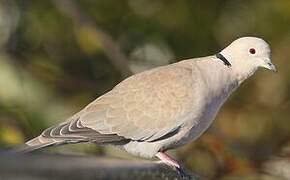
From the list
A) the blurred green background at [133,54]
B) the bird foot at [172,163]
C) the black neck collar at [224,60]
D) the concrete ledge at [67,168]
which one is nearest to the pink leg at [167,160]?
the bird foot at [172,163]

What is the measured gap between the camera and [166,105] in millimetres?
3668

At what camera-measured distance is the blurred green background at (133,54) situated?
5598mm

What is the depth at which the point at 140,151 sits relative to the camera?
366 cm

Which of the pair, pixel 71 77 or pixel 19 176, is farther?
pixel 71 77

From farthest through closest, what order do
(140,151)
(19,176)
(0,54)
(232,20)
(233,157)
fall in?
(232,20), (0,54), (233,157), (140,151), (19,176)

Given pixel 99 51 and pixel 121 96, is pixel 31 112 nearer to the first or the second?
pixel 99 51


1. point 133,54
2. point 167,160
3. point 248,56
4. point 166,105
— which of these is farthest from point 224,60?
point 133,54

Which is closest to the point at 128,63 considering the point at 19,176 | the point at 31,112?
the point at 31,112

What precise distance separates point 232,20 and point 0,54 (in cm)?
179

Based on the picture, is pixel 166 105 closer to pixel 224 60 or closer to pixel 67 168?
pixel 224 60

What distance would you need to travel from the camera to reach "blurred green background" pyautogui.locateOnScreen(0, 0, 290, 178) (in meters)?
5.60

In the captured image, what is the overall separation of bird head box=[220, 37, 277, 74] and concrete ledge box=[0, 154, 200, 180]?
5.51 feet

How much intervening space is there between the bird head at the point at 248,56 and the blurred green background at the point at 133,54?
1714mm

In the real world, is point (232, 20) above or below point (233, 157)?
above
